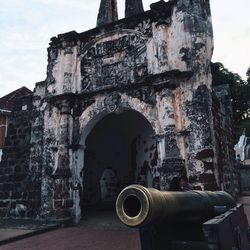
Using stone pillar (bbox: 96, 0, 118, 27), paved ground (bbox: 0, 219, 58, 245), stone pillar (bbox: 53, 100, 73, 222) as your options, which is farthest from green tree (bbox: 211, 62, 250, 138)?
paved ground (bbox: 0, 219, 58, 245)

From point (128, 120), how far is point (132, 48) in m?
4.13

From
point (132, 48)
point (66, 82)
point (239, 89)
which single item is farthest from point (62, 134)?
point (239, 89)

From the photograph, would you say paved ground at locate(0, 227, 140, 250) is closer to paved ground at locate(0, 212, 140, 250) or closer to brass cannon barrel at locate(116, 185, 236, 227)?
paved ground at locate(0, 212, 140, 250)

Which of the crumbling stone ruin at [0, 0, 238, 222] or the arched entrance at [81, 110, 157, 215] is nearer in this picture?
the crumbling stone ruin at [0, 0, 238, 222]

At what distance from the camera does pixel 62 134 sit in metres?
8.71

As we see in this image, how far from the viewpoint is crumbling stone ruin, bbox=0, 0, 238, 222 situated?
7.00 metres

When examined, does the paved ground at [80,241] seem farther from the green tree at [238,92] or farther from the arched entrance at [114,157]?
the green tree at [238,92]

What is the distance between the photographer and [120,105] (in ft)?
26.6

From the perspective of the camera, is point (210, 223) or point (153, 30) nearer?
point (210, 223)

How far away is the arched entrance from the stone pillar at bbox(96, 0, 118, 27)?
3.34 meters

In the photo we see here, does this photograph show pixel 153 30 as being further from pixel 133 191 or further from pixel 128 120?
pixel 133 191

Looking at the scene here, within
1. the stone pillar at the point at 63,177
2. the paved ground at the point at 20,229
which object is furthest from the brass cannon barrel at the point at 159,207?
the stone pillar at the point at 63,177

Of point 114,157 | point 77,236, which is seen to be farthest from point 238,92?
point 77,236

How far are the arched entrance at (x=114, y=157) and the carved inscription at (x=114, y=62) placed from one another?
2.78 m
